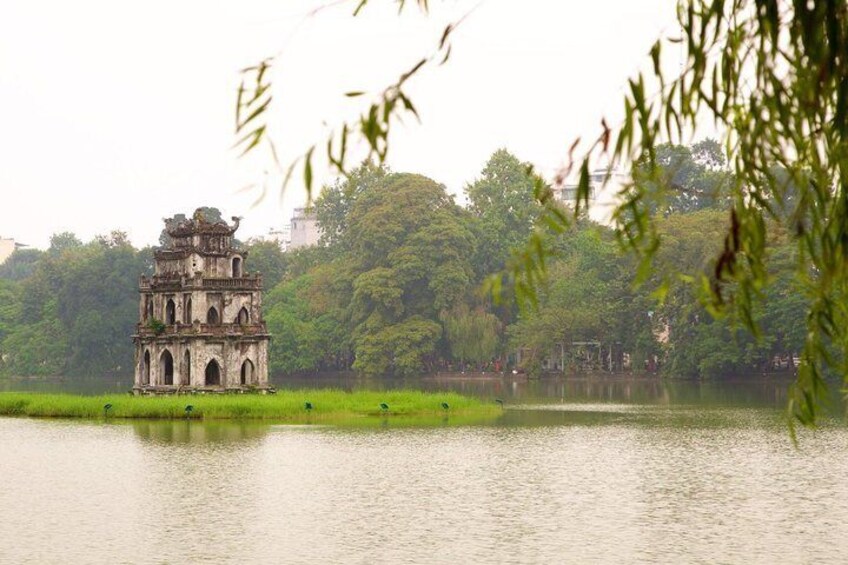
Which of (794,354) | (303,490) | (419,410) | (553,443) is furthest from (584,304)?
(303,490)

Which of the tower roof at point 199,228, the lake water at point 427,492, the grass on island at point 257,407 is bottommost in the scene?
the lake water at point 427,492

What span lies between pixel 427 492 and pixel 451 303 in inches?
2676

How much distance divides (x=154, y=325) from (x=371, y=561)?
41.0 m

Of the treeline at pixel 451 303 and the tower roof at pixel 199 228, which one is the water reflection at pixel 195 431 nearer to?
the tower roof at pixel 199 228

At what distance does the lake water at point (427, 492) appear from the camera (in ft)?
A: 85.2

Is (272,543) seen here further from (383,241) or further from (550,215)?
(383,241)

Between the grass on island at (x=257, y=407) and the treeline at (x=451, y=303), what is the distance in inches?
946

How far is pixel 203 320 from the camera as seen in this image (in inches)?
2502

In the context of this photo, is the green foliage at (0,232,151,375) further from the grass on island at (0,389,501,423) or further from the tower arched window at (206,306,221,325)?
the grass on island at (0,389,501,423)

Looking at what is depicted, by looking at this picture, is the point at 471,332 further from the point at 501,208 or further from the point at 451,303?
the point at 501,208

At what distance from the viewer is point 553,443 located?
152 ft

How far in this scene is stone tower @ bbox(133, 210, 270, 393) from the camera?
208 ft

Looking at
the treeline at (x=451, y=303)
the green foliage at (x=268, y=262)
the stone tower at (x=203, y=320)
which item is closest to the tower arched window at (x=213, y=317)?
the stone tower at (x=203, y=320)

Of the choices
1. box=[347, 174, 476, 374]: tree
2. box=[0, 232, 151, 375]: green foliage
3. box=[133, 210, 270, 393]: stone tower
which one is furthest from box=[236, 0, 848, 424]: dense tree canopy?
box=[0, 232, 151, 375]: green foliage
